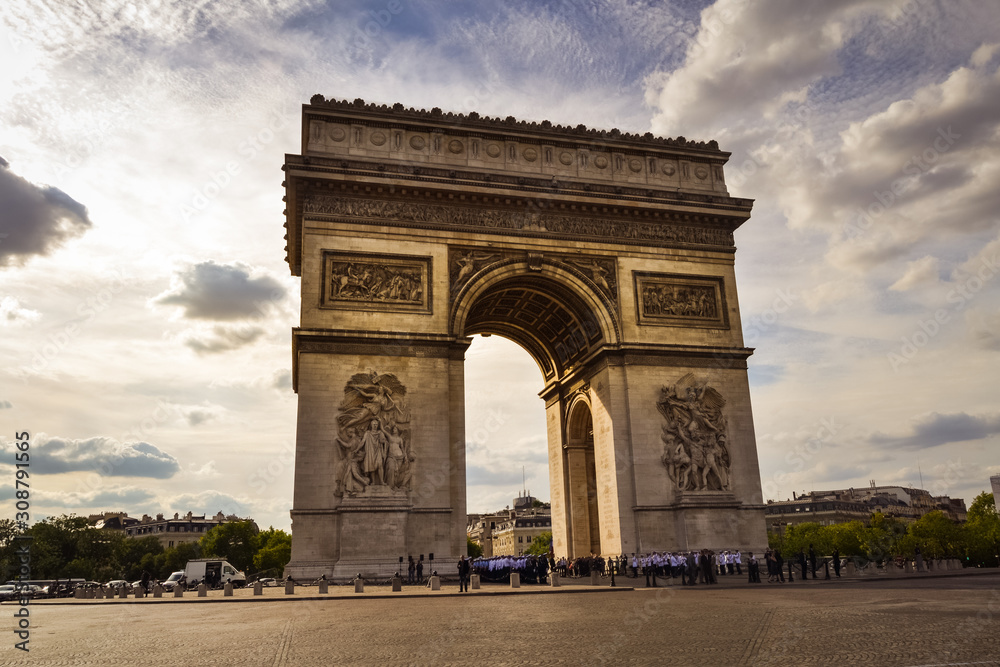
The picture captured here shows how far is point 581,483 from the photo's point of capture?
35875 mm

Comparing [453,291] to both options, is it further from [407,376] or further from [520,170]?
[520,170]

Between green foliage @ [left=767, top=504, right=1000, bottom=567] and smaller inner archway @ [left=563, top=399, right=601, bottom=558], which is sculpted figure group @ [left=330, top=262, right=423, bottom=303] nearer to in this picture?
smaller inner archway @ [left=563, top=399, right=601, bottom=558]

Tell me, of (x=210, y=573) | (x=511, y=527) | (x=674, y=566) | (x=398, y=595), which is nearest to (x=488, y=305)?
(x=674, y=566)

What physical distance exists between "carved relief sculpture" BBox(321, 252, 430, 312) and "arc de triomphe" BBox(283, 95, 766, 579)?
0.24 ft

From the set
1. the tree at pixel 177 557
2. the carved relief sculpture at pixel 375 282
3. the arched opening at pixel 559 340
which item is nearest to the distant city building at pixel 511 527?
the tree at pixel 177 557

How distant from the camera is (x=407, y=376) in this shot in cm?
2756

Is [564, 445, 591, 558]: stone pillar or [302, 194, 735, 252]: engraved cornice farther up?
[302, 194, 735, 252]: engraved cornice

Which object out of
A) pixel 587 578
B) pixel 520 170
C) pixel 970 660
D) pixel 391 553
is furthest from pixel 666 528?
pixel 970 660

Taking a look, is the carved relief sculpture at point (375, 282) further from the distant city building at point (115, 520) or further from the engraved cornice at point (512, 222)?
the distant city building at point (115, 520)

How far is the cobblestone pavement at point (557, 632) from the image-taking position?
8.80 metres

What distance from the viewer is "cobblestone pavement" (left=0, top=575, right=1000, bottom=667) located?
346 inches

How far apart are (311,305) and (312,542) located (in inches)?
320

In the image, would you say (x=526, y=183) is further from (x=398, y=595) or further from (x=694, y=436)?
(x=398, y=595)

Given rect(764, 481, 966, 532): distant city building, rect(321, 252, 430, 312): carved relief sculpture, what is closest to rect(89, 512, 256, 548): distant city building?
rect(764, 481, 966, 532): distant city building
